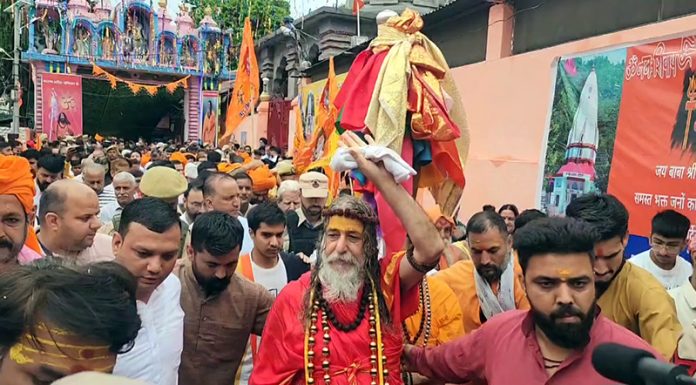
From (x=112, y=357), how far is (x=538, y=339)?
1.33 meters

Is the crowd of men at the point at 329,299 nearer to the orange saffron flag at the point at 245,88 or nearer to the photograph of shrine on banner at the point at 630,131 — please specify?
the photograph of shrine on banner at the point at 630,131

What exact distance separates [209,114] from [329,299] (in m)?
24.8

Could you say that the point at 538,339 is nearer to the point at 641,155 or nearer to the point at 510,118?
the point at 641,155

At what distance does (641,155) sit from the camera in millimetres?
6145

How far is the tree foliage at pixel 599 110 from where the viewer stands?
21.6 feet

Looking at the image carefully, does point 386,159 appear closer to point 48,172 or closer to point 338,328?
point 338,328

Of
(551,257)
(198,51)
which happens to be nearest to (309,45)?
(198,51)

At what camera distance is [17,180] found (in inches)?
115

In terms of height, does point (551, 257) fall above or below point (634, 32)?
below

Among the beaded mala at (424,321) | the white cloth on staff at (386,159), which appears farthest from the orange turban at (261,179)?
the white cloth on staff at (386,159)

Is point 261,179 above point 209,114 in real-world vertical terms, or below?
below

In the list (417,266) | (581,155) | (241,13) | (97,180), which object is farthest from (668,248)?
(241,13)

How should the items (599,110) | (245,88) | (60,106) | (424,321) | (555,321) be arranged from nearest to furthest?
(555,321) < (424,321) < (599,110) < (245,88) < (60,106)

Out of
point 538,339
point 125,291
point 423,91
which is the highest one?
point 423,91
